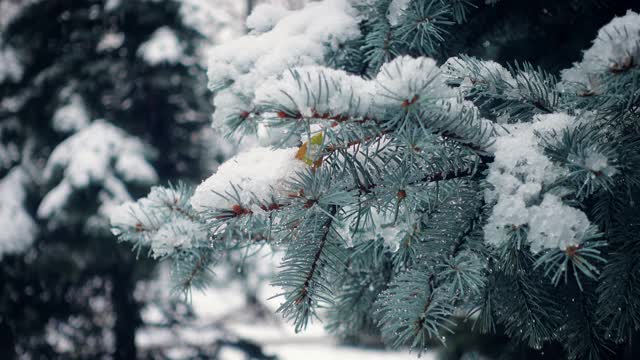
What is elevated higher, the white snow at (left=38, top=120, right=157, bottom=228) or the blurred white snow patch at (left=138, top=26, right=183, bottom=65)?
the blurred white snow patch at (left=138, top=26, right=183, bottom=65)

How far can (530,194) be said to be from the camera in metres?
0.74

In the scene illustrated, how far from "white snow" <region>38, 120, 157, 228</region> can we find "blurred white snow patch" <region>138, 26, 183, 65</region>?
683mm

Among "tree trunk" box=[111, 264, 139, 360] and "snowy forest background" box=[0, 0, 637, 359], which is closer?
"snowy forest background" box=[0, 0, 637, 359]

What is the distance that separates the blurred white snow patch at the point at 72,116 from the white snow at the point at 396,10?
3.30 meters

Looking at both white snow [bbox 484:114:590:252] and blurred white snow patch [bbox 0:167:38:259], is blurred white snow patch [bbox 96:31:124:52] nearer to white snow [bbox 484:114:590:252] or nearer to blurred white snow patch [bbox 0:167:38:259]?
blurred white snow patch [bbox 0:167:38:259]

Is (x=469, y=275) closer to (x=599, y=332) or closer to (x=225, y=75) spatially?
(x=599, y=332)

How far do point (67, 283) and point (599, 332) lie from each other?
4.26 metres

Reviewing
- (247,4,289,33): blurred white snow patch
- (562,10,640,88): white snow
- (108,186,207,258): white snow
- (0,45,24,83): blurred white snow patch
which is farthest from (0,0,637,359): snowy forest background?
(562,10,640,88): white snow

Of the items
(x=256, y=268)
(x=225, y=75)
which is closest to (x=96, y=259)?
(x=256, y=268)

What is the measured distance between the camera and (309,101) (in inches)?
24.3

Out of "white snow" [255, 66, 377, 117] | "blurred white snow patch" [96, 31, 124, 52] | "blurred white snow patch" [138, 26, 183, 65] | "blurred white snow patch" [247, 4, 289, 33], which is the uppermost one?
"blurred white snow patch" [96, 31, 124, 52]

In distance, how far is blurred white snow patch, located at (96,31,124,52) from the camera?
151 inches

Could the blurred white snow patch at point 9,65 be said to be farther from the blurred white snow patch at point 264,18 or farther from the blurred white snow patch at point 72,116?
the blurred white snow patch at point 264,18

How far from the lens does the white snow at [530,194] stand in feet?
2.22
